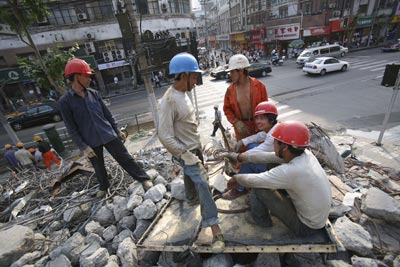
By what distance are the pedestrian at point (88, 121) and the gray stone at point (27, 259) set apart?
1.32 m

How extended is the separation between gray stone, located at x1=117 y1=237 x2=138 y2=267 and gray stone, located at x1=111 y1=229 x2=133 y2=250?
0.17 m

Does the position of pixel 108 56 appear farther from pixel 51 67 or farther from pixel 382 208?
pixel 382 208

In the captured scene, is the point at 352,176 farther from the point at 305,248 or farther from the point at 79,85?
the point at 79,85

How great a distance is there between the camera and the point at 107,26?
2212 cm

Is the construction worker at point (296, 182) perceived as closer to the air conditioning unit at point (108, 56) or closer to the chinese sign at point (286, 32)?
the air conditioning unit at point (108, 56)

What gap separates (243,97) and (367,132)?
6.03 m

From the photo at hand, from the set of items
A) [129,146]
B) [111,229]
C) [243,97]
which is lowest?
[129,146]

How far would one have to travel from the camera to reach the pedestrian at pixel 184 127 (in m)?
2.23

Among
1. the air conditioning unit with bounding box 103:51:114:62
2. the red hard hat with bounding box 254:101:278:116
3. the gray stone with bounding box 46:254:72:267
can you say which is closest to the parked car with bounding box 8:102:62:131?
the air conditioning unit with bounding box 103:51:114:62

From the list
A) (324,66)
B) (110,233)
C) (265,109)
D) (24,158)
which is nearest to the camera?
(265,109)

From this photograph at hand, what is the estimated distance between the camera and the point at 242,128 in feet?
10.8

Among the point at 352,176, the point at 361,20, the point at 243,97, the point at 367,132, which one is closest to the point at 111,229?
the point at 243,97

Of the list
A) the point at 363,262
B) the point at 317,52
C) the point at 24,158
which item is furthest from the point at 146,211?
the point at 317,52

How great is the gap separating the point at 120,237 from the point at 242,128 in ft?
8.11
